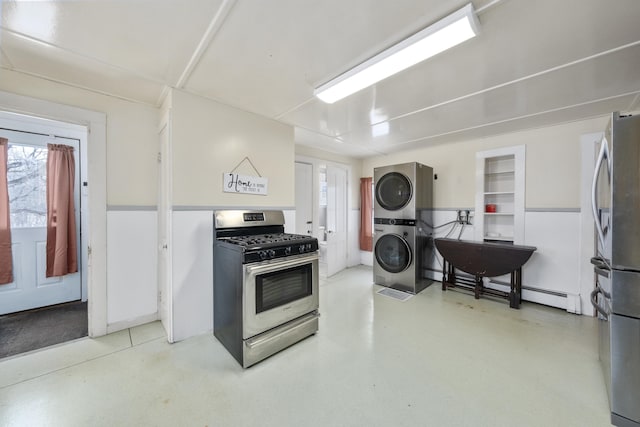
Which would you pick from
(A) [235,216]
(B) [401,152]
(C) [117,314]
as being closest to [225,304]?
(A) [235,216]

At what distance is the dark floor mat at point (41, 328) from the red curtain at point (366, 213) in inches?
170

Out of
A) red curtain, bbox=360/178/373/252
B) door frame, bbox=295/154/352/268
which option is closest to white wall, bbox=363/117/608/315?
red curtain, bbox=360/178/373/252

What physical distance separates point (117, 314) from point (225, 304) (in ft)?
3.96

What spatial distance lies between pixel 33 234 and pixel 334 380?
12.3 feet

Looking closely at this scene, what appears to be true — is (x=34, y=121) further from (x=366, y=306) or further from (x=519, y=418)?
(x=519, y=418)

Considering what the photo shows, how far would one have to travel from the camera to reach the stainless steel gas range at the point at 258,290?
6.15ft

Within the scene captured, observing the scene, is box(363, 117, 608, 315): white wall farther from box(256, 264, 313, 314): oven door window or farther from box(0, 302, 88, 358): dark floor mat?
box(0, 302, 88, 358): dark floor mat

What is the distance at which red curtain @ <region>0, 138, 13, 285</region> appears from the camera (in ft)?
8.39

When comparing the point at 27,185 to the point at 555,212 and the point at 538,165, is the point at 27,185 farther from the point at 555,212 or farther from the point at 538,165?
the point at 555,212

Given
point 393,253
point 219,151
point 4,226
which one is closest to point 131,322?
point 4,226

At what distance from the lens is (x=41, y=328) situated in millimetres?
2381

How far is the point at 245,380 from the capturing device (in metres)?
1.74

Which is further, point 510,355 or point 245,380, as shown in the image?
point 510,355

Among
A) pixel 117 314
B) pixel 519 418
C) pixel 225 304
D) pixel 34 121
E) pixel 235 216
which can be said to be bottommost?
pixel 519 418
